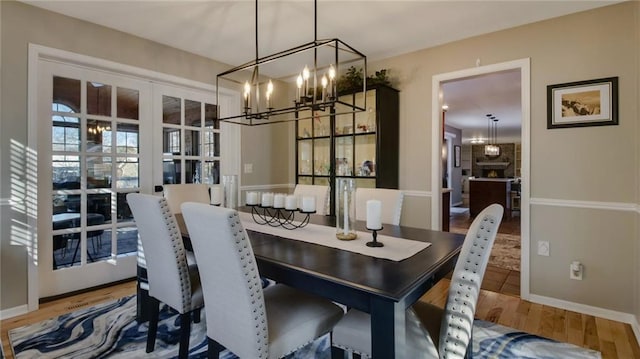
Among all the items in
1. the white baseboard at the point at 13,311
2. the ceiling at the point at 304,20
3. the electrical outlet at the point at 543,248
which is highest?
the ceiling at the point at 304,20

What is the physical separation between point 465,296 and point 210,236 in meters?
0.99

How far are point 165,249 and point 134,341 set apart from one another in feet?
2.78

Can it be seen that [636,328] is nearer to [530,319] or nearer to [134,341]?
[530,319]

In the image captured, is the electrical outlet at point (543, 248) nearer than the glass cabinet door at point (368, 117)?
Yes

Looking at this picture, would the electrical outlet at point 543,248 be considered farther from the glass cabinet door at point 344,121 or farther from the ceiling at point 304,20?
the glass cabinet door at point 344,121

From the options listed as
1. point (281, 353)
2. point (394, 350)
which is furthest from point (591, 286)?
point (281, 353)

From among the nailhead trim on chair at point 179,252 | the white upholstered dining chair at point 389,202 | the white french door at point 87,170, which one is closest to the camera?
the nailhead trim on chair at point 179,252

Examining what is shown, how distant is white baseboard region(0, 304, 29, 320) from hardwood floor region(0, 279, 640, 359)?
0.05m

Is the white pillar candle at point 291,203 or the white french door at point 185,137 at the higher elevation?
the white french door at point 185,137

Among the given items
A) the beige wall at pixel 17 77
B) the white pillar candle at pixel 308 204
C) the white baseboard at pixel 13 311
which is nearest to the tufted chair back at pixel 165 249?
the white pillar candle at pixel 308 204

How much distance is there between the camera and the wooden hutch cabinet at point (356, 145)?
3303 millimetres

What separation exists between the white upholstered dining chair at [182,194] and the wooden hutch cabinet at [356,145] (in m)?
1.38

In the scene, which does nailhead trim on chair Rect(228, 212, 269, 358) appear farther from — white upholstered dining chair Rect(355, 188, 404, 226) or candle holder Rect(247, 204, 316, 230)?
white upholstered dining chair Rect(355, 188, 404, 226)

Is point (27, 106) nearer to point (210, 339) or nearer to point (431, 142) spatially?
point (210, 339)
